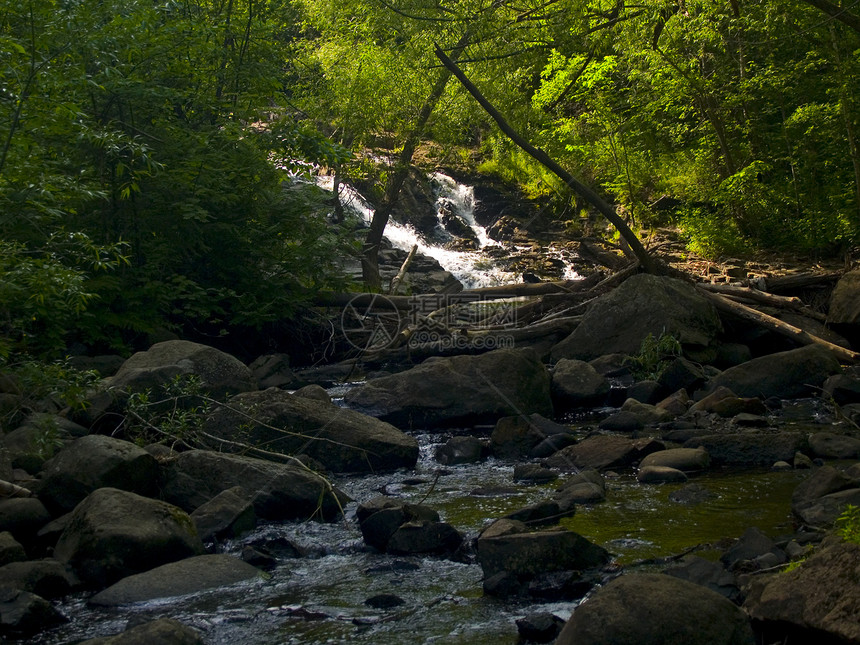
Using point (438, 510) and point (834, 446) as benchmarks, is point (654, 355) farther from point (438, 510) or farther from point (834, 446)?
point (438, 510)

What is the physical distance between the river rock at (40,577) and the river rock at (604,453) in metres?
4.30

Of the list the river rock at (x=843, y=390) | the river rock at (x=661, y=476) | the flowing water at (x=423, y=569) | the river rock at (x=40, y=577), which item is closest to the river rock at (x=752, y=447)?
the flowing water at (x=423, y=569)

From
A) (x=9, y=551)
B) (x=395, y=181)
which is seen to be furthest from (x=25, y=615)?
(x=395, y=181)

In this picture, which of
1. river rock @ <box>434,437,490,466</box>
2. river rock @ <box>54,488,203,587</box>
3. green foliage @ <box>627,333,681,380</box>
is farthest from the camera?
green foliage @ <box>627,333,681,380</box>

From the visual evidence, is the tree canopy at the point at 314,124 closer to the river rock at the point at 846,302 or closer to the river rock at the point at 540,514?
the river rock at the point at 846,302

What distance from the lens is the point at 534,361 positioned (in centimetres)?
987

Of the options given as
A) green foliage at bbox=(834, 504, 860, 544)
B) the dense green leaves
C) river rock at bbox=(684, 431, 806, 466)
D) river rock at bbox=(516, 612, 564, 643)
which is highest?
the dense green leaves

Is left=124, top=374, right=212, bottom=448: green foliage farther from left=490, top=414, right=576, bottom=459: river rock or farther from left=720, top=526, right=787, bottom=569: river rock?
left=720, top=526, right=787, bottom=569: river rock

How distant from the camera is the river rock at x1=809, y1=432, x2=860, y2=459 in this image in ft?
23.6

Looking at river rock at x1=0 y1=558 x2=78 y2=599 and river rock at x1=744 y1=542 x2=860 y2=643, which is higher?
river rock at x1=744 y1=542 x2=860 y2=643

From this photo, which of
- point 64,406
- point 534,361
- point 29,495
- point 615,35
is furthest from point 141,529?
point 615,35

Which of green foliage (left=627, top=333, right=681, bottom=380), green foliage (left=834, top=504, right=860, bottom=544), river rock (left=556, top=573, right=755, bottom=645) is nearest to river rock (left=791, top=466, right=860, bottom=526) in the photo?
green foliage (left=834, top=504, right=860, bottom=544)

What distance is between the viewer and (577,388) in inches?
403

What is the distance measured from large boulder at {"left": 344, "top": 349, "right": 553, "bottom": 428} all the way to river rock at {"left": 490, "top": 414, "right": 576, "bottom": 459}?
780 mm
